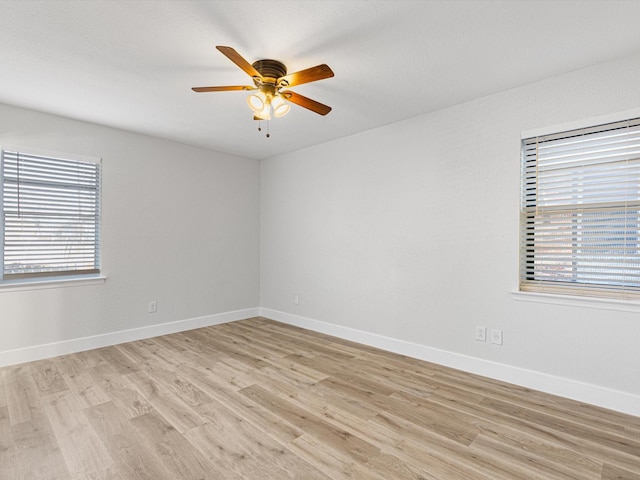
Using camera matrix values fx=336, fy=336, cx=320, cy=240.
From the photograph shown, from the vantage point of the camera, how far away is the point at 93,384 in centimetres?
280

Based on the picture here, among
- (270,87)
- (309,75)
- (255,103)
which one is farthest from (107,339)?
(309,75)

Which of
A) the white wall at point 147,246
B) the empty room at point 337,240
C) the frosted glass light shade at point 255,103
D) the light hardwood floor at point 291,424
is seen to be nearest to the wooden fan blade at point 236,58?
the empty room at point 337,240

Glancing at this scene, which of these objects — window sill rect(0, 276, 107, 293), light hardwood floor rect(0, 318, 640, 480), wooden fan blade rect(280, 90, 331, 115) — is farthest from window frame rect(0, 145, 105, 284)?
wooden fan blade rect(280, 90, 331, 115)

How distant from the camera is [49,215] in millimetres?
3506

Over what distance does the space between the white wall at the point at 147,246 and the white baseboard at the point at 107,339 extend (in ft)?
0.03

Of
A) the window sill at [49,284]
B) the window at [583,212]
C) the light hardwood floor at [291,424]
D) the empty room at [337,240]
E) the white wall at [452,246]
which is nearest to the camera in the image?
the light hardwood floor at [291,424]

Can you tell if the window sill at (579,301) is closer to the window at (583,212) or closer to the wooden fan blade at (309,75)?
the window at (583,212)

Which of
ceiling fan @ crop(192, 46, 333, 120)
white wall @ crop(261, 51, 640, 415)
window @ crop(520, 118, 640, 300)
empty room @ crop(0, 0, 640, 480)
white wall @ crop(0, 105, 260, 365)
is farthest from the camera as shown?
white wall @ crop(0, 105, 260, 365)

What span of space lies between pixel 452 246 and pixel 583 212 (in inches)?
40.5

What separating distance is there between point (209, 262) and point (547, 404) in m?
4.06

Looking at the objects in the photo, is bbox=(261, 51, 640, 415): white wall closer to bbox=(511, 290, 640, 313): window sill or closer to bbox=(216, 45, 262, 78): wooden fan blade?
bbox=(511, 290, 640, 313): window sill

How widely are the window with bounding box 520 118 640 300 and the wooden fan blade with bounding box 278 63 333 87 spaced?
6.17 feet

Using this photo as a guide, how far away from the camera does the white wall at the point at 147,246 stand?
Answer: 339 cm

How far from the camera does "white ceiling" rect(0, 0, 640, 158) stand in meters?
1.89
